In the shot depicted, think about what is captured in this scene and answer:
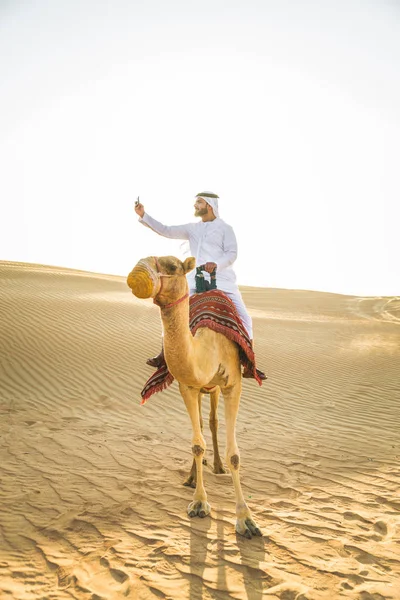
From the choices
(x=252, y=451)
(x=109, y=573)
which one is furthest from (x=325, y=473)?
(x=109, y=573)

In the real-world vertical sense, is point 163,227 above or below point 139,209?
below

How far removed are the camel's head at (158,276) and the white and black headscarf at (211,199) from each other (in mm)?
2230

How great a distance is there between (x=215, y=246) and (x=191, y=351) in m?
2.08

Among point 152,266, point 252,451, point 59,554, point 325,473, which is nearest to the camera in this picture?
point 152,266

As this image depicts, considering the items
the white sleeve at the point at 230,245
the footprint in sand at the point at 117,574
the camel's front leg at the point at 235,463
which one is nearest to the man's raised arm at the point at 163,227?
the white sleeve at the point at 230,245

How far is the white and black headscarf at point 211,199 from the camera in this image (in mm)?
4980

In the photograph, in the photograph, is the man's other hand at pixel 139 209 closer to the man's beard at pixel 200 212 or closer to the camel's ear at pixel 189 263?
the man's beard at pixel 200 212

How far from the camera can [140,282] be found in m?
2.57

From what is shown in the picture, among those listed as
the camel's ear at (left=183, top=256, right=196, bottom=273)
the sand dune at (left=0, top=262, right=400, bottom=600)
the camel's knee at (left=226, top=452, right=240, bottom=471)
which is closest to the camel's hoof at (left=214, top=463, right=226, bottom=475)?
the sand dune at (left=0, top=262, right=400, bottom=600)

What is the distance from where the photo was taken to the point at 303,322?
2156 centimetres

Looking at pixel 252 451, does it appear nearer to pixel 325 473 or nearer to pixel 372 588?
pixel 325 473

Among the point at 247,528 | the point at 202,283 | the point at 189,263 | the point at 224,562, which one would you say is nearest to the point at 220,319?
the point at 202,283

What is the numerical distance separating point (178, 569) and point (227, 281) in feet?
9.44

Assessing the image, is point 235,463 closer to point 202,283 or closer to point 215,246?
point 202,283
